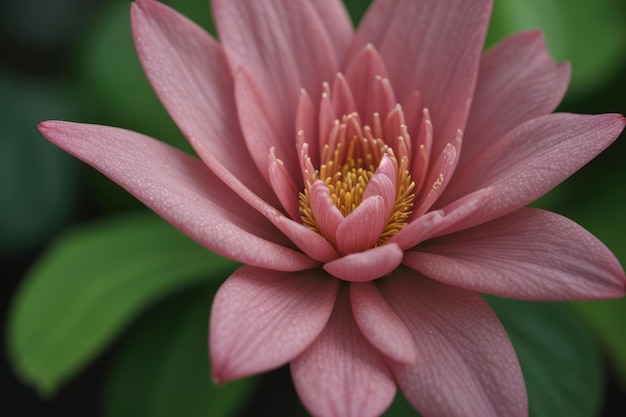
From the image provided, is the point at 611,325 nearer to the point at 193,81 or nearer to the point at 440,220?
the point at 440,220

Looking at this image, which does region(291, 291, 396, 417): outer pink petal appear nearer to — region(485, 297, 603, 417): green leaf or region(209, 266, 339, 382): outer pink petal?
region(209, 266, 339, 382): outer pink petal

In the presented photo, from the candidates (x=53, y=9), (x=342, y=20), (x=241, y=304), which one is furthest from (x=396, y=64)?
(x=53, y=9)

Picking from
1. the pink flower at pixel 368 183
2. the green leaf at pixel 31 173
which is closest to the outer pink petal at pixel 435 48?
the pink flower at pixel 368 183

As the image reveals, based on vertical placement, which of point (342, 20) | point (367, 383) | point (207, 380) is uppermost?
point (342, 20)

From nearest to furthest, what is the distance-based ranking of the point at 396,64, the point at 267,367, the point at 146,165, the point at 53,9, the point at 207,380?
the point at 267,367, the point at 146,165, the point at 396,64, the point at 207,380, the point at 53,9

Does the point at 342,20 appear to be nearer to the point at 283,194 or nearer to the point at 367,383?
the point at 283,194

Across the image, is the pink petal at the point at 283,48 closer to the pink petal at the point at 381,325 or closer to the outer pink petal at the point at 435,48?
the outer pink petal at the point at 435,48
